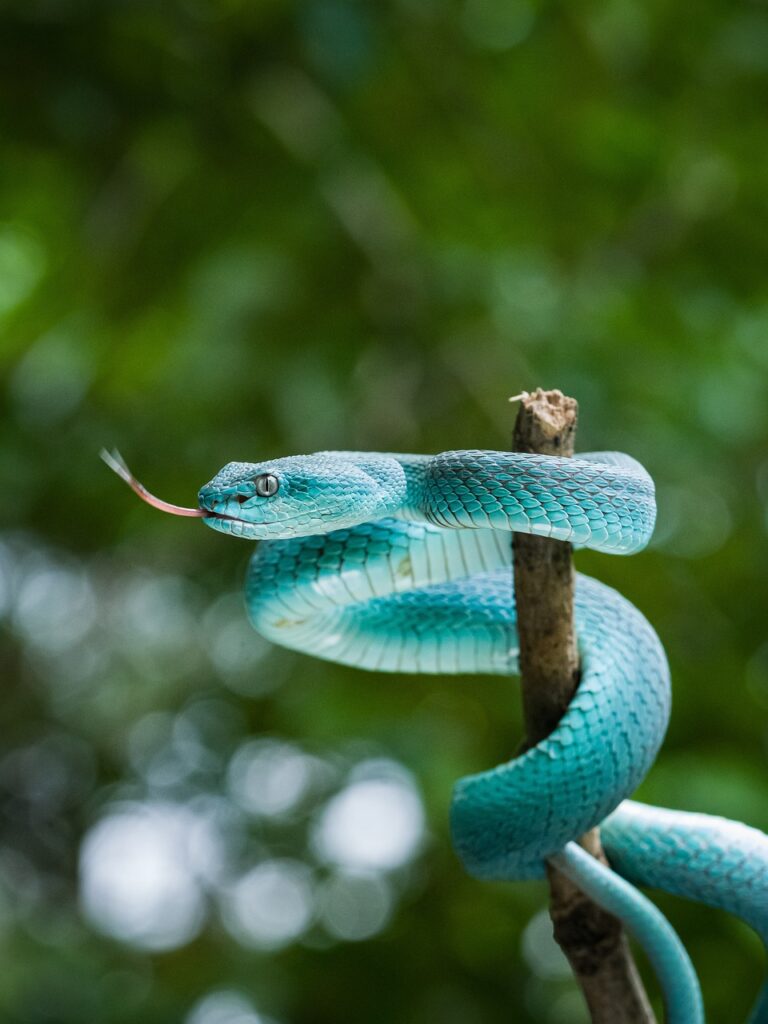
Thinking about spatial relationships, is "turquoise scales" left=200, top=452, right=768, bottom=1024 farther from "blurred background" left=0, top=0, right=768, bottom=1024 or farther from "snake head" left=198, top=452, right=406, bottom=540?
"blurred background" left=0, top=0, right=768, bottom=1024

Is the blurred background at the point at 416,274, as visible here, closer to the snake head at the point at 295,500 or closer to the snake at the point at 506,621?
the snake at the point at 506,621

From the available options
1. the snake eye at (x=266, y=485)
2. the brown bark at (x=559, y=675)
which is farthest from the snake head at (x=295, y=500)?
the brown bark at (x=559, y=675)

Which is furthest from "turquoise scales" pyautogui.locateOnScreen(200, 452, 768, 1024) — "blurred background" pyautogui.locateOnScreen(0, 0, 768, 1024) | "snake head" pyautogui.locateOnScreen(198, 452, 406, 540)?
"blurred background" pyautogui.locateOnScreen(0, 0, 768, 1024)

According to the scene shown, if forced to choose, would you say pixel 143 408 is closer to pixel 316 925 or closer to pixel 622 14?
pixel 622 14

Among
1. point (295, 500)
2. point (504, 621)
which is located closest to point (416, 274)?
point (504, 621)

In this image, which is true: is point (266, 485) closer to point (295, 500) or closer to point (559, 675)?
point (295, 500)

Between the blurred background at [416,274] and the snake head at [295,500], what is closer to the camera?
the snake head at [295,500]

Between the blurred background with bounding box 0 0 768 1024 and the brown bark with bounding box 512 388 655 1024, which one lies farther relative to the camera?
the blurred background with bounding box 0 0 768 1024
